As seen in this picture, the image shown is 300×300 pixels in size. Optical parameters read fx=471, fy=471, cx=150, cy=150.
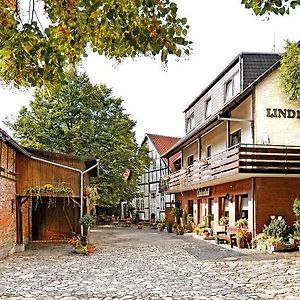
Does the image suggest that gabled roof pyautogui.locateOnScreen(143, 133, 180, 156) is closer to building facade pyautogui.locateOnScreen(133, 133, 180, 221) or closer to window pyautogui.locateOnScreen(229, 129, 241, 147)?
building facade pyautogui.locateOnScreen(133, 133, 180, 221)

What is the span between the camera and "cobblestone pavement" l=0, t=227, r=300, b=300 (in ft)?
29.0

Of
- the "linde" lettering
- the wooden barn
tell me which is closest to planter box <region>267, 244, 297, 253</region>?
the "linde" lettering

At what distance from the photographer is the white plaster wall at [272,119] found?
17672mm

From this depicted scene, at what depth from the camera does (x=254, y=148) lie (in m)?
16.3

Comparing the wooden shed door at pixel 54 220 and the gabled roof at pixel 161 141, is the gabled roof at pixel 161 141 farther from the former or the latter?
the wooden shed door at pixel 54 220

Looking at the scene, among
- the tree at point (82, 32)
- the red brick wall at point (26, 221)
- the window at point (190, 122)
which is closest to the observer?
the tree at point (82, 32)

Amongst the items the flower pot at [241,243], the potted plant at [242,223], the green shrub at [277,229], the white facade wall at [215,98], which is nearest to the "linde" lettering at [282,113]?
the white facade wall at [215,98]

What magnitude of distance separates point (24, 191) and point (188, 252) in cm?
640

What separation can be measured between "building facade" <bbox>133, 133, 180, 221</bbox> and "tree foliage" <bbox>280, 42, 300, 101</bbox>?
22.1 m

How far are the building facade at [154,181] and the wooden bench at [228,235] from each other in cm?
1771

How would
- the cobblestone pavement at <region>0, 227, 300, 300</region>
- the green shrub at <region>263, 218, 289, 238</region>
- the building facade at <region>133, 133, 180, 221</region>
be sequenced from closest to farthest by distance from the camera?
1. the cobblestone pavement at <region>0, 227, 300, 300</region>
2. the green shrub at <region>263, 218, 289, 238</region>
3. the building facade at <region>133, 133, 180, 221</region>

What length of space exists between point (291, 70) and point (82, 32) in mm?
13412

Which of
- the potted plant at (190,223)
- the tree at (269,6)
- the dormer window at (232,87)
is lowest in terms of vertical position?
the potted plant at (190,223)

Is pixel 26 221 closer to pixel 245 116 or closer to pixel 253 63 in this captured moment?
pixel 245 116
